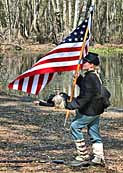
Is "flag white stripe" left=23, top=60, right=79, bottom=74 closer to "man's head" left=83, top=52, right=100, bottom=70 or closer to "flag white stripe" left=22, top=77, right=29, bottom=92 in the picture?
"flag white stripe" left=22, top=77, right=29, bottom=92

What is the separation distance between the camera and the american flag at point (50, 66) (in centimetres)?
838

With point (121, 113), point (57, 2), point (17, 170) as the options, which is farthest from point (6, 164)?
point (57, 2)

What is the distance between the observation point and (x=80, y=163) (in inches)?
329

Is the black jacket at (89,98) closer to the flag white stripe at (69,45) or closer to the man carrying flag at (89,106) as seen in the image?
the man carrying flag at (89,106)

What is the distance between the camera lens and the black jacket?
803 centimetres

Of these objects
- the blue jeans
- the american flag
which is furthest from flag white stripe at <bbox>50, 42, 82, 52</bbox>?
the blue jeans

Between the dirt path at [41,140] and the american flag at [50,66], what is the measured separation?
3.99ft

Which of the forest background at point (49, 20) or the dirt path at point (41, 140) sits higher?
the dirt path at point (41, 140)

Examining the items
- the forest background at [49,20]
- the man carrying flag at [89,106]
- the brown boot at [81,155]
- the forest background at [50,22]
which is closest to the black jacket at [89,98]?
the man carrying flag at [89,106]

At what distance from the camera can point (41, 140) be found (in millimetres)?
11156

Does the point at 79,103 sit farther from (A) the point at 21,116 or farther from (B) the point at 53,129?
(A) the point at 21,116

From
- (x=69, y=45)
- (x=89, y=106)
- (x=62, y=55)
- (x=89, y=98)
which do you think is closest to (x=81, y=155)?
(x=89, y=106)

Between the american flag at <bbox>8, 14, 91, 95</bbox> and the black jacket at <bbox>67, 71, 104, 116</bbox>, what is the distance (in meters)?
0.54

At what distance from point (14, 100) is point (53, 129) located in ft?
19.7
